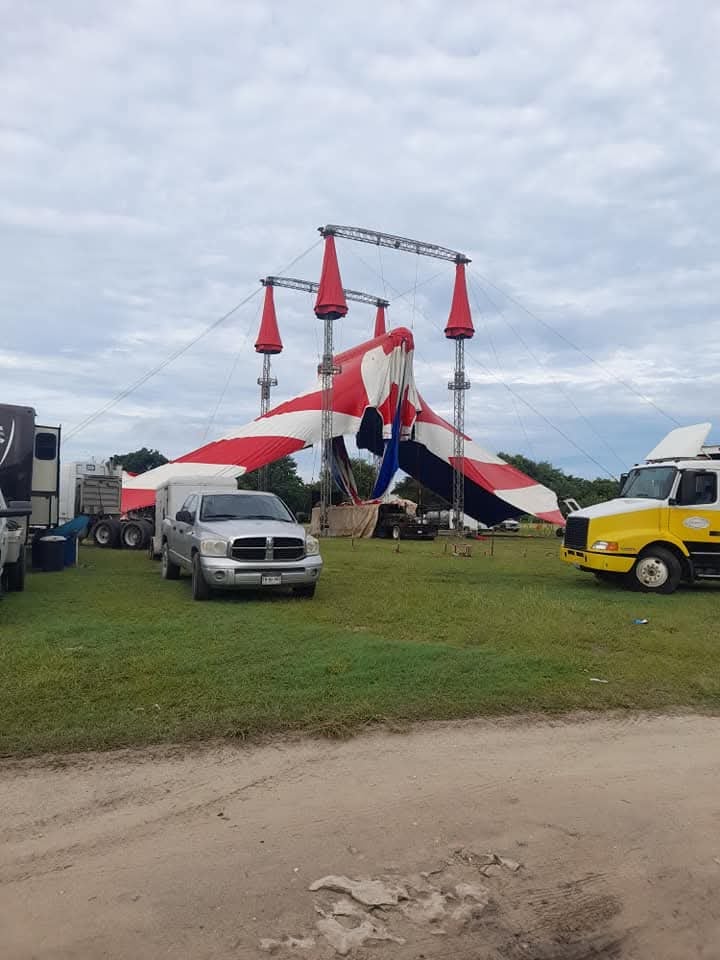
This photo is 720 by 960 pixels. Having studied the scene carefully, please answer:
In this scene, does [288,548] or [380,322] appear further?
[380,322]

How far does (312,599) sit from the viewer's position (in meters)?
11.0

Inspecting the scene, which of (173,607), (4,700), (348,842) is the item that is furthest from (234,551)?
(348,842)

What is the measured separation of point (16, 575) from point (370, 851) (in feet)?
31.3

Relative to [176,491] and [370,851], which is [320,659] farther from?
[176,491]

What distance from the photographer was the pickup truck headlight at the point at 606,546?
41.9 ft

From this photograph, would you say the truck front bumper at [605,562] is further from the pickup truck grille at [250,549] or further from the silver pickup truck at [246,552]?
the pickup truck grille at [250,549]

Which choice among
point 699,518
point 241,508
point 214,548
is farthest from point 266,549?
point 699,518

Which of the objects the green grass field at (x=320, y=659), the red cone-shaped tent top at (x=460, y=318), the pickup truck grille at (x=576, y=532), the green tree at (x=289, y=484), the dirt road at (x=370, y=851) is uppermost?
the red cone-shaped tent top at (x=460, y=318)

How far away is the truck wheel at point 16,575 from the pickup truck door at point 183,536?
7.72 ft

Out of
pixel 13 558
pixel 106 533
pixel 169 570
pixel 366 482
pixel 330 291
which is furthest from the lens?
pixel 366 482

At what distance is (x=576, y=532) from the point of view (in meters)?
13.6

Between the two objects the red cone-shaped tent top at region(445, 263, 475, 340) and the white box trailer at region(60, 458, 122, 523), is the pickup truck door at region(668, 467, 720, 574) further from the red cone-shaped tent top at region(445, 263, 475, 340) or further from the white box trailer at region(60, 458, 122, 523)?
the red cone-shaped tent top at region(445, 263, 475, 340)

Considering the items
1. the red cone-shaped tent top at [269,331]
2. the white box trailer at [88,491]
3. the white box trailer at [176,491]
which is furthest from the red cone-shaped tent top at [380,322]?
the white box trailer at [176,491]

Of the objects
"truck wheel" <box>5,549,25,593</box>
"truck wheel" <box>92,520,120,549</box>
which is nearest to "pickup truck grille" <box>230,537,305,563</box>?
"truck wheel" <box>5,549,25,593</box>
